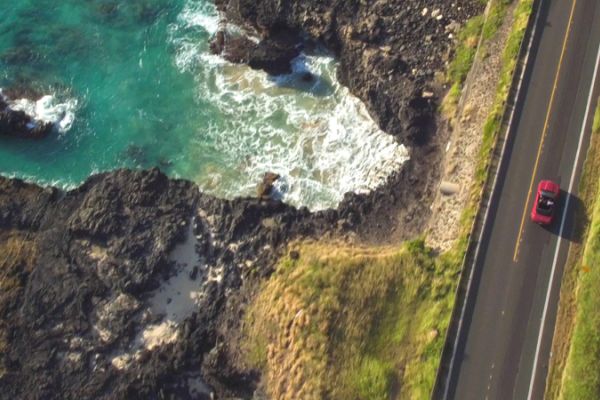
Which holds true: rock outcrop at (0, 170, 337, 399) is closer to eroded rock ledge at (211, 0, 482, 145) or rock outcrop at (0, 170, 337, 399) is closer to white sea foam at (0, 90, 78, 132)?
white sea foam at (0, 90, 78, 132)

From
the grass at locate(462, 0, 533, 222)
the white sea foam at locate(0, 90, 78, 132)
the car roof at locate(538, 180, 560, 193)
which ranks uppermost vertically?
the grass at locate(462, 0, 533, 222)

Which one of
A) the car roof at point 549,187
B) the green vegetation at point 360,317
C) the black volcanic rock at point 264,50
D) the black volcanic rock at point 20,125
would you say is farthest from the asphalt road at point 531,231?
the black volcanic rock at point 20,125

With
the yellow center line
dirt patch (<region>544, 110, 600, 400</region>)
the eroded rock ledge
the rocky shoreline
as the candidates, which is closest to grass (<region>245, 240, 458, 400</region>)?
the rocky shoreline

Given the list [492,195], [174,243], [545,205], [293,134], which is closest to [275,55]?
[293,134]

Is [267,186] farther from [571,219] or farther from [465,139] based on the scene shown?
[571,219]

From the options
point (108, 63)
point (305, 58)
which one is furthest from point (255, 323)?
point (108, 63)

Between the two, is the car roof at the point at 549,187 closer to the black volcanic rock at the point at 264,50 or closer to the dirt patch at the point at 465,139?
the dirt patch at the point at 465,139

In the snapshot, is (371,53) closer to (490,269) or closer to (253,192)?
(253,192)
